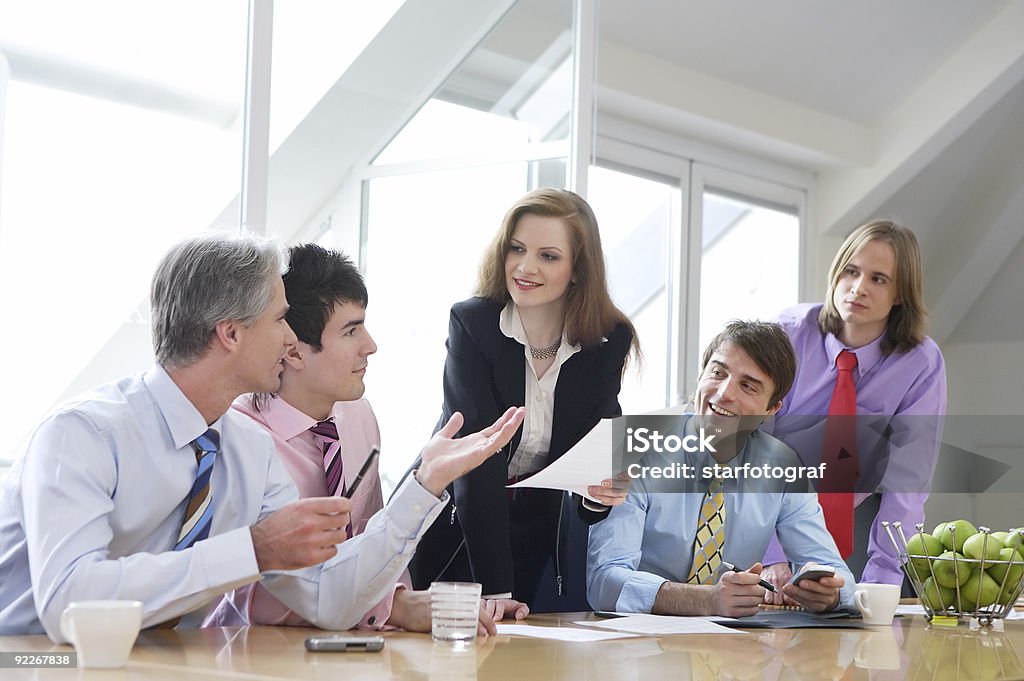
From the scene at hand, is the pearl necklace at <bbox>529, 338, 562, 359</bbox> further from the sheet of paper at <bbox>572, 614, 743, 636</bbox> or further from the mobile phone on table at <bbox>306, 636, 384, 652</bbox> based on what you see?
the mobile phone on table at <bbox>306, 636, 384, 652</bbox>

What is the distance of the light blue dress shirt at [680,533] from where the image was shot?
2123mm

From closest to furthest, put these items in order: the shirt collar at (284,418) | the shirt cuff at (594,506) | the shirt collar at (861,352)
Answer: the shirt collar at (284,418), the shirt cuff at (594,506), the shirt collar at (861,352)

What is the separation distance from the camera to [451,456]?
5.70ft

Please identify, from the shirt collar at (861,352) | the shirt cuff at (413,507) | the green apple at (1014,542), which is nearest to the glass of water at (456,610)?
the shirt cuff at (413,507)

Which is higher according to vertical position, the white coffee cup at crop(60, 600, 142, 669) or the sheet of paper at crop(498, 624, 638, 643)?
the white coffee cup at crop(60, 600, 142, 669)

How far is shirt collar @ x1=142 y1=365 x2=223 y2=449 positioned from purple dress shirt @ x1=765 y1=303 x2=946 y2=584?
152cm

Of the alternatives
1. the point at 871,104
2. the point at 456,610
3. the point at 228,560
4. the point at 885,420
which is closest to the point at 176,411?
the point at 228,560

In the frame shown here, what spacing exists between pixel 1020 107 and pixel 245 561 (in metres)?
4.57

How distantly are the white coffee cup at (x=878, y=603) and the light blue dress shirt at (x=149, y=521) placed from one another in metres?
0.82

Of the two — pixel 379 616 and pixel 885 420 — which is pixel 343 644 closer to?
pixel 379 616

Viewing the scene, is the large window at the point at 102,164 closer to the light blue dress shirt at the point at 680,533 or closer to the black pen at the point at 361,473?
the black pen at the point at 361,473

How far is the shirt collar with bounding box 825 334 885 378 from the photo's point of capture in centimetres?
297

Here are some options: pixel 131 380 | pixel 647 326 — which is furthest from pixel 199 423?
pixel 647 326

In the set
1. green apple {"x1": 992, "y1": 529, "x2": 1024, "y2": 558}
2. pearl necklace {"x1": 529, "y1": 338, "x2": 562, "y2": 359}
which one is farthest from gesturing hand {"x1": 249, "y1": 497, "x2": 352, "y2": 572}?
green apple {"x1": 992, "y1": 529, "x2": 1024, "y2": 558}
